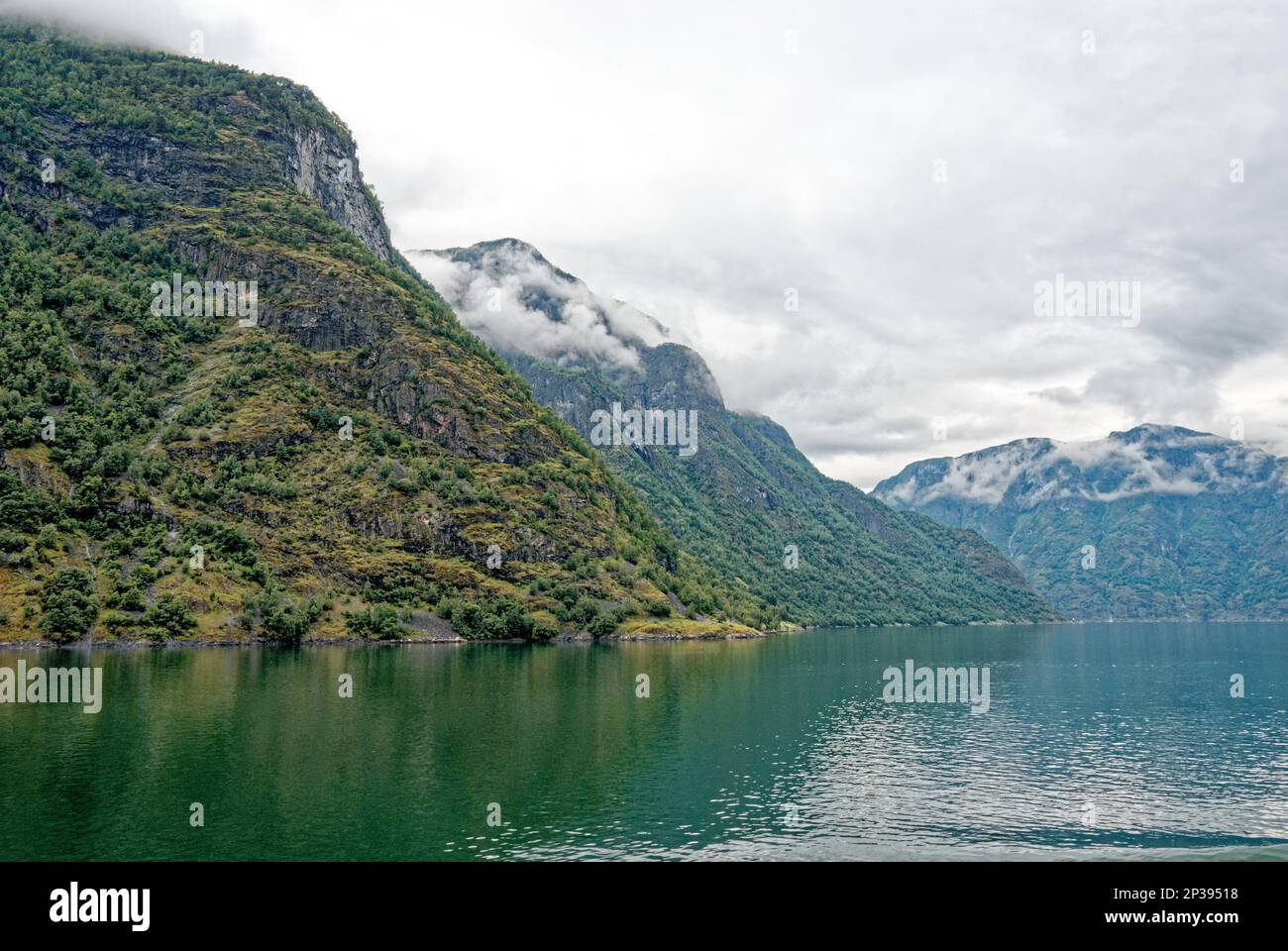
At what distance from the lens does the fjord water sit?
51.2 m

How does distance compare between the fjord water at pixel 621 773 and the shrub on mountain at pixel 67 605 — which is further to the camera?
the shrub on mountain at pixel 67 605

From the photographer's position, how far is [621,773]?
7031 cm

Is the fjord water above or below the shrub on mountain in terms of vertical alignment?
below

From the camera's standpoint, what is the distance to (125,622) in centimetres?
18075

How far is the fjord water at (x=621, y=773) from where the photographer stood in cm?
5119

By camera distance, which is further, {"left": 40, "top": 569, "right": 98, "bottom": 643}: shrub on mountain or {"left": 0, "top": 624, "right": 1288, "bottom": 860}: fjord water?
{"left": 40, "top": 569, "right": 98, "bottom": 643}: shrub on mountain

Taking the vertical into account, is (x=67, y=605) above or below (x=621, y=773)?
above

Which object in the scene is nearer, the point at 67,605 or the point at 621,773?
the point at 621,773

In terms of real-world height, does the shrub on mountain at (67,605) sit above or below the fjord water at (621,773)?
above

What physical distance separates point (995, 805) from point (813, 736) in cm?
3019
